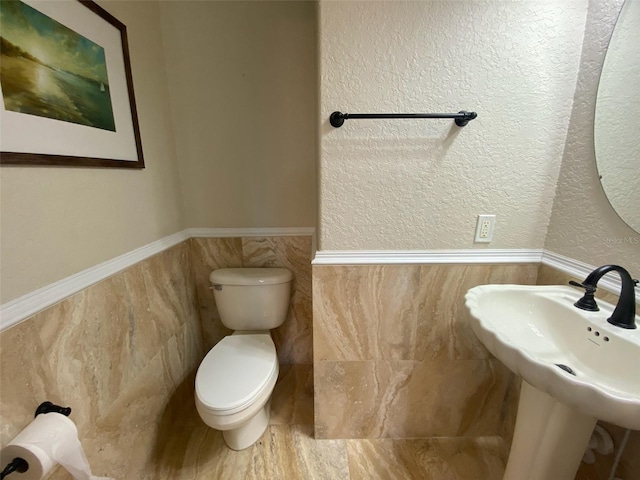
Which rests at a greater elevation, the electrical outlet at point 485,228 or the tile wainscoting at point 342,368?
the electrical outlet at point 485,228

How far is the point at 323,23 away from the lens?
0.87 m

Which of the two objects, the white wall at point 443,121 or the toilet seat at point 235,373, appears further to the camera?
the toilet seat at point 235,373

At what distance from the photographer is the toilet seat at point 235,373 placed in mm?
1012

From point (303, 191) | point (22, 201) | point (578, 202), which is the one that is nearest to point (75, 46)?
point (22, 201)

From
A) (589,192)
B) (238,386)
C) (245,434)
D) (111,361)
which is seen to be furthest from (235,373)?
(589,192)

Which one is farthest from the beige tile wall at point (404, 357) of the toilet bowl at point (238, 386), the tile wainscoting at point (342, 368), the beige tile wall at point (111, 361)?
the beige tile wall at point (111, 361)

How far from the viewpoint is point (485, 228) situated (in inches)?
41.0

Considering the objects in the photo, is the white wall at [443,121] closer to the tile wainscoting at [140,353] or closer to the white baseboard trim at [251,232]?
the white baseboard trim at [251,232]

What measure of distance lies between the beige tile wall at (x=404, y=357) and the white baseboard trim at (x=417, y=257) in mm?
27

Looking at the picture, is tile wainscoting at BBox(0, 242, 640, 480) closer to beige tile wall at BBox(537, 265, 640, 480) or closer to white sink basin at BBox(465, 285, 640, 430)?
beige tile wall at BBox(537, 265, 640, 480)

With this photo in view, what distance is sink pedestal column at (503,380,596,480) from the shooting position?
755 mm

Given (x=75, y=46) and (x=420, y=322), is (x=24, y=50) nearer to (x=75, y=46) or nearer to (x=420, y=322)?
(x=75, y=46)

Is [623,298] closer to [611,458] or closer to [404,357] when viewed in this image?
[611,458]

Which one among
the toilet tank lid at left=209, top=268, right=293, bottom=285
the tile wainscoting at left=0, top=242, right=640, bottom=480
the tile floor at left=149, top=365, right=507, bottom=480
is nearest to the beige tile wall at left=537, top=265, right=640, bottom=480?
the tile wainscoting at left=0, top=242, right=640, bottom=480
